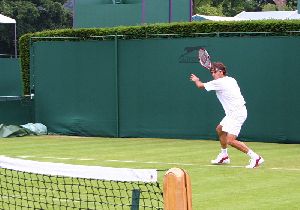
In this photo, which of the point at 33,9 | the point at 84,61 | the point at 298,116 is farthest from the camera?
the point at 33,9

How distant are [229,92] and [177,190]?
29.0 ft

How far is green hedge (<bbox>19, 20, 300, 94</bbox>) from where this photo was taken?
19.0 m

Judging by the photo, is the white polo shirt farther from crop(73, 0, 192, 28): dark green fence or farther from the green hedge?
crop(73, 0, 192, 28): dark green fence

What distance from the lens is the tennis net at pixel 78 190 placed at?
6.24 meters

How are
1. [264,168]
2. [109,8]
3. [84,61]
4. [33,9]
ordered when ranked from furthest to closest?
[33,9] → [109,8] → [84,61] → [264,168]

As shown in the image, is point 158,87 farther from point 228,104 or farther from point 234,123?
point 234,123

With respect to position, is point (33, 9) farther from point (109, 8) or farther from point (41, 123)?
point (41, 123)

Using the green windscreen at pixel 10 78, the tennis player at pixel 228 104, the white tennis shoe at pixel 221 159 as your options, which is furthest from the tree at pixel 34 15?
the tennis player at pixel 228 104

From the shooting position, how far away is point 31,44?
2270cm

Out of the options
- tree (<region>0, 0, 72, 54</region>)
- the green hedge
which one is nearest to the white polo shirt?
the green hedge

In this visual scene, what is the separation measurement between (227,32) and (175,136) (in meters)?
2.64

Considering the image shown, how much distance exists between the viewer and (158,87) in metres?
20.4

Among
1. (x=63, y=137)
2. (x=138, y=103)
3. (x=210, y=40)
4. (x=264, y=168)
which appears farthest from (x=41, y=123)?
(x=264, y=168)

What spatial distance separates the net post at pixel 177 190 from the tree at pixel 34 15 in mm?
47944
